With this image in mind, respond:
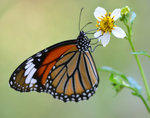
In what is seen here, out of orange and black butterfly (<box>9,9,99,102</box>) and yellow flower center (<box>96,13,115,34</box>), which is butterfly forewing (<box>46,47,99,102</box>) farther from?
yellow flower center (<box>96,13,115,34</box>)

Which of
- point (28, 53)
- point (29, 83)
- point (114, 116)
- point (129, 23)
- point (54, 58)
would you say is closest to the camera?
point (129, 23)

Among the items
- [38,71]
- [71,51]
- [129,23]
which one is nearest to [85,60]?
[71,51]

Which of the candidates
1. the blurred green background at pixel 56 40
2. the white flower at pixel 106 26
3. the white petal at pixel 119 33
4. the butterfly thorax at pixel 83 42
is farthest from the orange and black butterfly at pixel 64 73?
the blurred green background at pixel 56 40

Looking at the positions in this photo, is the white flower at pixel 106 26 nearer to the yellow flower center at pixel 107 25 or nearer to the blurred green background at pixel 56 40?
the yellow flower center at pixel 107 25

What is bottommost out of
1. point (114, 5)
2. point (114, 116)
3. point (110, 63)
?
point (114, 116)

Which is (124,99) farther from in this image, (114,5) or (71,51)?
(71,51)

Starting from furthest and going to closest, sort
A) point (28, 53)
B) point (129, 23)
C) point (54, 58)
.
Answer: point (28, 53)
point (54, 58)
point (129, 23)

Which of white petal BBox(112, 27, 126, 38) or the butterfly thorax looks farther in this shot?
the butterfly thorax

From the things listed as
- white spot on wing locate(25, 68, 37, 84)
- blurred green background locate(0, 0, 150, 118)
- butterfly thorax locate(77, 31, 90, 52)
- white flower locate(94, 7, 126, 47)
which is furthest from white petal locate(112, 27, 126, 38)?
blurred green background locate(0, 0, 150, 118)

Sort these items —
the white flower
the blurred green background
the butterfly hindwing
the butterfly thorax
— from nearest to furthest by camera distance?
the white flower < the butterfly hindwing < the butterfly thorax < the blurred green background
